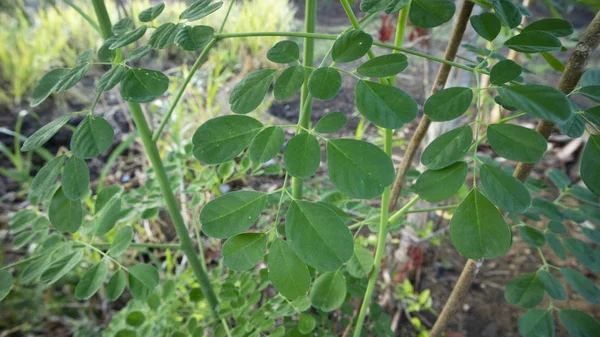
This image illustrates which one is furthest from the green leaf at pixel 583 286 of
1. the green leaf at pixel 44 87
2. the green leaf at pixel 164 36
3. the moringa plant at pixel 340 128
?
the green leaf at pixel 44 87

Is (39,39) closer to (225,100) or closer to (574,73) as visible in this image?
(225,100)

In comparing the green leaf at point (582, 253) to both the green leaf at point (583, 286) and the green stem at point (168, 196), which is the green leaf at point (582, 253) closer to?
the green leaf at point (583, 286)

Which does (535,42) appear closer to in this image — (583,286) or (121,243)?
(583,286)

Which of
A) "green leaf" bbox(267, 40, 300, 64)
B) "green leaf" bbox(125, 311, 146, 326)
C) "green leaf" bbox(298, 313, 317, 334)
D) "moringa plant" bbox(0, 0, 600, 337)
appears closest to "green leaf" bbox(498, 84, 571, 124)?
"moringa plant" bbox(0, 0, 600, 337)

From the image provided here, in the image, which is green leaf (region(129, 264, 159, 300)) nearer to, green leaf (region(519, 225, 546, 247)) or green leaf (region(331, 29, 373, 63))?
green leaf (region(331, 29, 373, 63))

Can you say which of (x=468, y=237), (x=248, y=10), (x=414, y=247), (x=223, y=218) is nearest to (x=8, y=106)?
(x=248, y=10)

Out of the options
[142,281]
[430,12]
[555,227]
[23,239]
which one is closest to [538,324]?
[555,227]

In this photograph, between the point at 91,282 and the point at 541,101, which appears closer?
the point at 541,101
